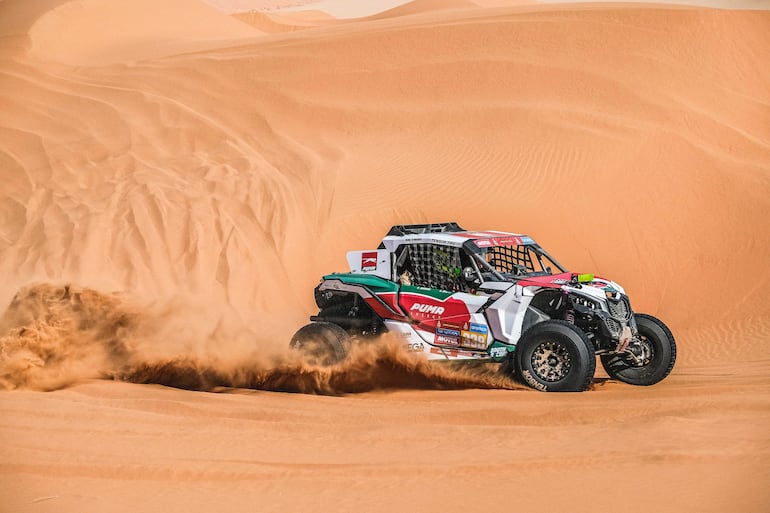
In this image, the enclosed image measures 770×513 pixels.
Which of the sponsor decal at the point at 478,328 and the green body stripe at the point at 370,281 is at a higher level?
the green body stripe at the point at 370,281

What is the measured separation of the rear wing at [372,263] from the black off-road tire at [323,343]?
0.89m

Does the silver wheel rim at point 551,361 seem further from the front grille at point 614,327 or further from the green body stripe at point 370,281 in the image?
the green body stripe at point 370,281

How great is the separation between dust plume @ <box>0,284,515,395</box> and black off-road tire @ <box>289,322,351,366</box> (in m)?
0.10

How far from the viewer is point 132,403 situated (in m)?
9.55

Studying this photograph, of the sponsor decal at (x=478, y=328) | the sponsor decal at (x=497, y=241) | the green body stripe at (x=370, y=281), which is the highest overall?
the sponsor decal at (x=497, y=241)

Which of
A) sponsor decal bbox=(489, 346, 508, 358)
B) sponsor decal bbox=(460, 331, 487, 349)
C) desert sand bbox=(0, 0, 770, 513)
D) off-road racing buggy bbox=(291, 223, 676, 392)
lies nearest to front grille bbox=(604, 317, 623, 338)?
off-road racing buggy bbox=(291, 223, 676, 392)

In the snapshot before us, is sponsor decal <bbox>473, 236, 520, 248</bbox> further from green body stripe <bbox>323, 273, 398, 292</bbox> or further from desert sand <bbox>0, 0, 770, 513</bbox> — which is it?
desert sand <bbox>0, 0, 770, 513</bbox>

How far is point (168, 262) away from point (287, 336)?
14.7 feet

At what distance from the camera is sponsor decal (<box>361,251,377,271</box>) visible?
11.6m

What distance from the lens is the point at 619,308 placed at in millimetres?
10680

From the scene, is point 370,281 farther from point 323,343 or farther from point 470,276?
point 470,276

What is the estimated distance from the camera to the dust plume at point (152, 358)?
10859 millimetres

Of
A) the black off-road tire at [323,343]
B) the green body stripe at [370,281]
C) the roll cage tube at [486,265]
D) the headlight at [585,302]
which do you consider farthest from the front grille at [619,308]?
the black off-road tire at [323,343]

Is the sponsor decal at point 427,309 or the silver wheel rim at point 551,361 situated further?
the sponsor decal at point 427,309
